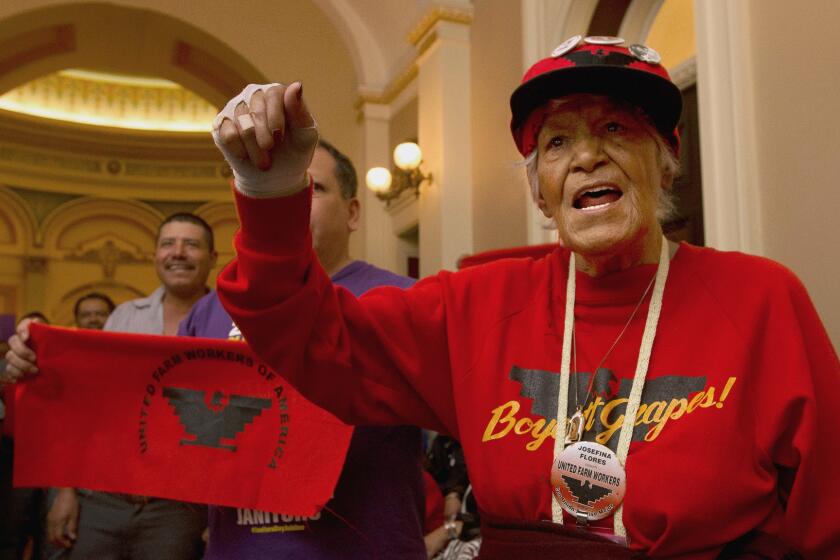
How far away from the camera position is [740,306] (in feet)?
4.46

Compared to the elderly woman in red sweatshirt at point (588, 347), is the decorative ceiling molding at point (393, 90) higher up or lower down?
higher up

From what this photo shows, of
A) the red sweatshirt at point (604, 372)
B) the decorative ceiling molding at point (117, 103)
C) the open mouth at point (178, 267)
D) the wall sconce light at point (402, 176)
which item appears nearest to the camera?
the red sweatshirt at point (604, 372)

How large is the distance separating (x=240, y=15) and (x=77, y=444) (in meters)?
7.43

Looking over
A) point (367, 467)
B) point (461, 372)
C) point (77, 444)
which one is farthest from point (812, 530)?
point (77, 444)

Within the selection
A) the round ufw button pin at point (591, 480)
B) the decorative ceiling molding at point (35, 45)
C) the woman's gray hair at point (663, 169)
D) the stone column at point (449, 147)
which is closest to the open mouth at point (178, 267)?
the woman's gray hair at point (663, 169)

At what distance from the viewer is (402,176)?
6996mm

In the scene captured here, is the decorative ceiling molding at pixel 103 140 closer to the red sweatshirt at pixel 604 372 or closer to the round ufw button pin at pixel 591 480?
the red sweatshirt at pixel 604 372

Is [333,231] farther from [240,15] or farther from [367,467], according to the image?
[240,15]

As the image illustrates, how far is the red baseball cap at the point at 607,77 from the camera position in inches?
55.4

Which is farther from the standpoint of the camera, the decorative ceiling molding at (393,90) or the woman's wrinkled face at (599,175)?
the decorative ceiling molding at (393,90)

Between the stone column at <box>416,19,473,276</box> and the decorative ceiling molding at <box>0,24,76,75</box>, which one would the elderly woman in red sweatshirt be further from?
the decorative ceiling molding at <box>0,24,76,75</box>

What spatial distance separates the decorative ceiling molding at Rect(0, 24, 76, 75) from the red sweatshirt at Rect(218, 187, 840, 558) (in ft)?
27.5

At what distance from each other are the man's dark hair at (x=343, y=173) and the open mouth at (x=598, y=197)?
91 centimetres

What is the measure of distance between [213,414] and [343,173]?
2.50ft
